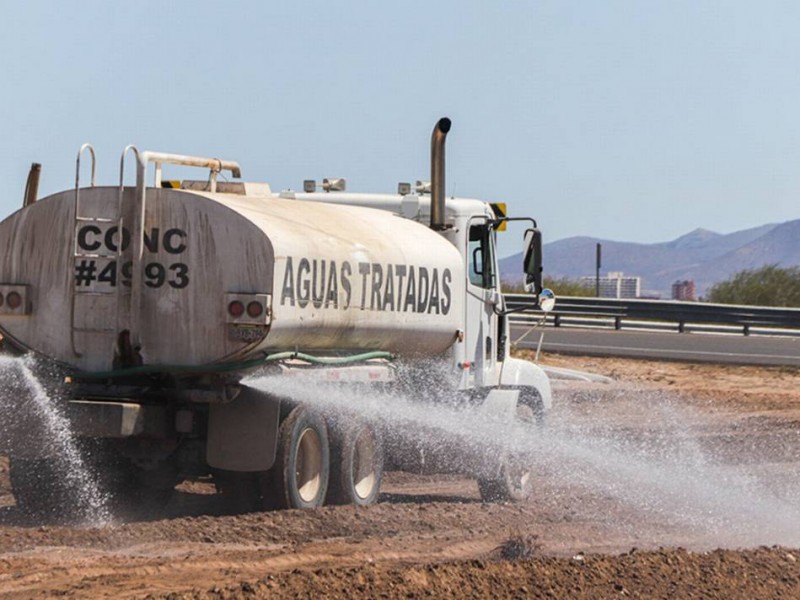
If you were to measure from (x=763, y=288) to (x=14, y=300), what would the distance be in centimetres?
4459

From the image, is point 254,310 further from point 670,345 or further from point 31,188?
point 670,345

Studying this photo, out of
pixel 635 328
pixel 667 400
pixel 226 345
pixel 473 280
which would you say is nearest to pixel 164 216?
pixel 226 345

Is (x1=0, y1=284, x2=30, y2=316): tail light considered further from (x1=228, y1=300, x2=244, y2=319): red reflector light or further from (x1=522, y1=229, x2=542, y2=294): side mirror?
(x1=522, y1=229, x2=542, y2=294): side mirror

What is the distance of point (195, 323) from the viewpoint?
10.9m

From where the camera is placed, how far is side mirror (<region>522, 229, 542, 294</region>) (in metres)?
13.7

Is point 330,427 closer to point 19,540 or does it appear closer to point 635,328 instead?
point 19,540

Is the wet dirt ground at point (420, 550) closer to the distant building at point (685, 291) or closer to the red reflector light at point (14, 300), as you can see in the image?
the red reflector light at point (14, 300)

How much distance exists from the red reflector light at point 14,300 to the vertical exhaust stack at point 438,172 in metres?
4.21

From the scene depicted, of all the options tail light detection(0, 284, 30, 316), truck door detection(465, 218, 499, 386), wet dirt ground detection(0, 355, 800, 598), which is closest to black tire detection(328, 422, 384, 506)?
wet dirt ground detection(0, 355, 800, 598)

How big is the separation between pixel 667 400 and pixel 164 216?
15459 mm

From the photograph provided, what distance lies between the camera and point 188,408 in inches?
444

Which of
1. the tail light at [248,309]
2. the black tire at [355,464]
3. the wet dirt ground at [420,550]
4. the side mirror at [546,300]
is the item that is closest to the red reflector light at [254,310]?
the tail light at [248,309]

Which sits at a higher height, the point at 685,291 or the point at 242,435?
the point at 685,291

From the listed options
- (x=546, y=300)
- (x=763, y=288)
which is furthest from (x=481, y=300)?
(x=763, y=288)
